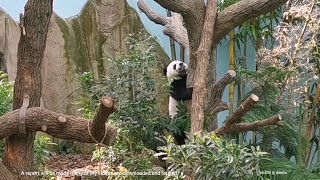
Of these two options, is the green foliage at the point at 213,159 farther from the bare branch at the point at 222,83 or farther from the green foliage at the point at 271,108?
the green foliage at the point at 271,108

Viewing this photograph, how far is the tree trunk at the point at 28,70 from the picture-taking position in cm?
310

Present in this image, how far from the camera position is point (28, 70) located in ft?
10.3

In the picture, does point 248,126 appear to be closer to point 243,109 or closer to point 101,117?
point 243,109

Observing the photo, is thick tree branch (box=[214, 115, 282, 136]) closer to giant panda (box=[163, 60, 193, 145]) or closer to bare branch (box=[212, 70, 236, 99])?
bare branch (box=[212, 70, 236, 99])

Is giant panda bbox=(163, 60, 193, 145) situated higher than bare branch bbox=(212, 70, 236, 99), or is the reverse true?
giant panda bbox=(163, 60, 193, 145)

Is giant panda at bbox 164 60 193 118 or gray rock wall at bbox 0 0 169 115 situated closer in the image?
giant panda at bbox 164 60 193 118

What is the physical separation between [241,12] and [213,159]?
60.2 inches

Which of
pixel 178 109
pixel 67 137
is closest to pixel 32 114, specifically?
pixel 67 137

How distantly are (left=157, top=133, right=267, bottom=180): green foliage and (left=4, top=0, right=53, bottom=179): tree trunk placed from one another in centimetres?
84

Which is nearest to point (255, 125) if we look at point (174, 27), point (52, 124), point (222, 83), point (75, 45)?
point (222, 83)

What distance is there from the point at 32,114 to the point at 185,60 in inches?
166

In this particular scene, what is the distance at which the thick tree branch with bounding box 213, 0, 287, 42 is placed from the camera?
3.94m

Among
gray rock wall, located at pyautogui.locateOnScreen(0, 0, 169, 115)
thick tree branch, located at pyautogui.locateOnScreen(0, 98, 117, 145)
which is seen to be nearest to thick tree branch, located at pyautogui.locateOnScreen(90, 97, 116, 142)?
thick tree branch, located at pyautogui.locateOnScreen(0, 98, 117, 145)

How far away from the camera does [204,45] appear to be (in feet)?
12.7
